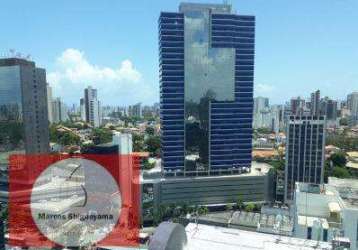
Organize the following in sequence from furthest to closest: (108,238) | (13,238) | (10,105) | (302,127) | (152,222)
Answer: (10,105) → (302,127) → (152,222) → (108,238) → (13,238)

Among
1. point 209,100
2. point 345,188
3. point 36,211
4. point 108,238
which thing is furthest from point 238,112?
point 36,211

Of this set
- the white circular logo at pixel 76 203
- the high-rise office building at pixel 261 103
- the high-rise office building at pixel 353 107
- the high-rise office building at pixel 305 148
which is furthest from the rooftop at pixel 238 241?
the high-rise office building at pixel 261 103

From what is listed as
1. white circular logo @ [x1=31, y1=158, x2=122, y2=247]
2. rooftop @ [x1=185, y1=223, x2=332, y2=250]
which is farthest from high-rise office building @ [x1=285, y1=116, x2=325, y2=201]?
rooftop @ [x1=185, y1=223, x2=332, y2=250]

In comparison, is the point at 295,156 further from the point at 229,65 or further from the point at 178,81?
the point at 178,81

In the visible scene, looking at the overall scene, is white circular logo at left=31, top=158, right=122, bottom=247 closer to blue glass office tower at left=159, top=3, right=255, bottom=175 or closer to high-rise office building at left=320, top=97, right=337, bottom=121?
blue glass office tower at left=159, top=3, right=255, bottom=175

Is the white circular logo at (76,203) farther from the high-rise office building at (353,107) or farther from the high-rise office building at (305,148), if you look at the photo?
the high-rise office building at (353,107)

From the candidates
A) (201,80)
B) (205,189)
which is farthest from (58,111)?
(205,189)

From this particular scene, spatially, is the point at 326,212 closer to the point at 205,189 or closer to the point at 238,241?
the point at 238,241
